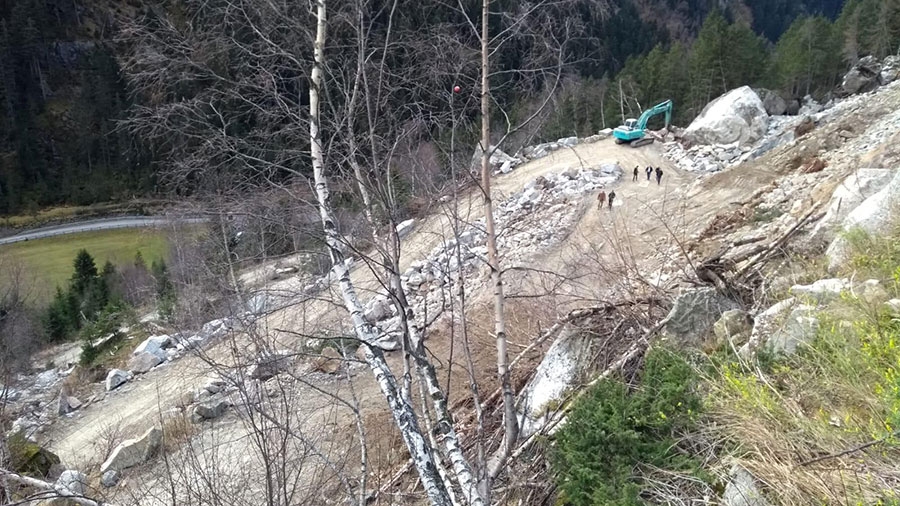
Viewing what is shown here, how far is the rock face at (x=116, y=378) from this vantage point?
14812 millimetres

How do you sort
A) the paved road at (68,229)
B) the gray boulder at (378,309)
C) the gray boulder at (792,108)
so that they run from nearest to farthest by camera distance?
1. the gray boulder at (378,309)
2. the gray boulder at (792,108)
3. the paved road at (68,229)

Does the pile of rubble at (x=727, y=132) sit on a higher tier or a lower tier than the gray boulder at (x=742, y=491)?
higher

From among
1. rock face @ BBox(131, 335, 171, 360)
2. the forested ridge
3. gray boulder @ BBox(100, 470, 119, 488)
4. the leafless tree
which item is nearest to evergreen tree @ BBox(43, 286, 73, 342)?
the forested ridge

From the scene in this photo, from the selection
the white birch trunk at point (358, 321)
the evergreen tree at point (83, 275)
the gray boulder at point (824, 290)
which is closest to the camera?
the white birch trunk at point (358, 321)

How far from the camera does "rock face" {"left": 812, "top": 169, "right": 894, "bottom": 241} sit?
20.6 ft

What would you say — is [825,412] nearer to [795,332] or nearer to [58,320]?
[795,332]

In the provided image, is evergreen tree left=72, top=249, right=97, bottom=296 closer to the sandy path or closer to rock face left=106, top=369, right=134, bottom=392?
rock face left=106, top=369, right=134, bottom=392

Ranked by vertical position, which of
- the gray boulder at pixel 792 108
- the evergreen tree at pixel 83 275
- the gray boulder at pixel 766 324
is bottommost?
the evergreen tree at pixel 83 275

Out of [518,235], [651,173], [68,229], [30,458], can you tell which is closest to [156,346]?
[30,458]

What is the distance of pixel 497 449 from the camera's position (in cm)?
546

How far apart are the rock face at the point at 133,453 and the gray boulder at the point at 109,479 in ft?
0.37

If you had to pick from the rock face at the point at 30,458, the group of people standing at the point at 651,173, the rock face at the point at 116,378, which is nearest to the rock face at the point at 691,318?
the rock face at the point at 30,458

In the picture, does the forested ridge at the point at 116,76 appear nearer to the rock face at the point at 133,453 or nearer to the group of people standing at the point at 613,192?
the group of people standing at the point at 613,192

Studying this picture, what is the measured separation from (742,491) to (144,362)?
51.3 feet
